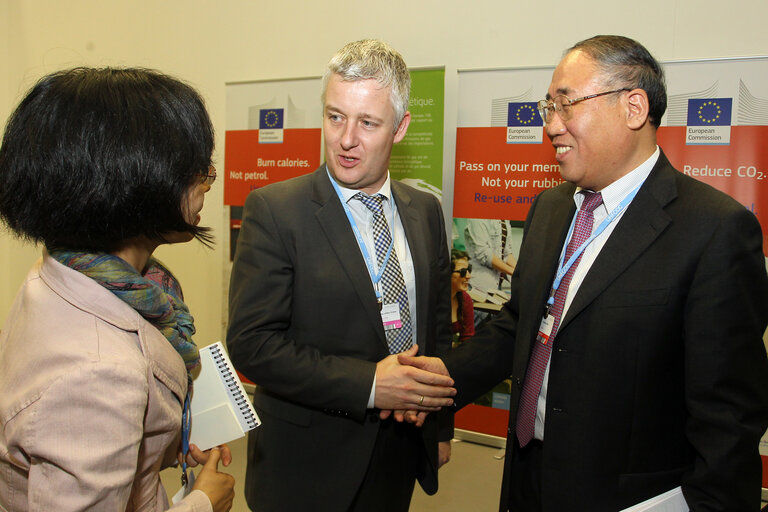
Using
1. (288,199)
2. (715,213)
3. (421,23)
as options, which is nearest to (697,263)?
(715,213)

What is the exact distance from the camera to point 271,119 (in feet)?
14.6

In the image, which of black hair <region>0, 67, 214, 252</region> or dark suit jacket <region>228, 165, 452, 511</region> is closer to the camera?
black hair <region>0, 67, 214, 252</region>

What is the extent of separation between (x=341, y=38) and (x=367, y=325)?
320 centimetres

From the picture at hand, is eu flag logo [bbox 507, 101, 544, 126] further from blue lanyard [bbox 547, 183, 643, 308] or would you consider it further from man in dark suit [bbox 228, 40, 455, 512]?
blue lanyard [bbox 547, 183, 643, 308]

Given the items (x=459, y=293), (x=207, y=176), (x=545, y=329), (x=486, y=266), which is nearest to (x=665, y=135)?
(x=486, y=266)

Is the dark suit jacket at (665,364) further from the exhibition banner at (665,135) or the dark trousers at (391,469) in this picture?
the exhibition banner at (665,135)

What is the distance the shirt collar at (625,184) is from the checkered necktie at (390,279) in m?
0.72

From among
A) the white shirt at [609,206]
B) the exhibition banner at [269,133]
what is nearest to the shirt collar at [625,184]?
the white shirt at [609,206]

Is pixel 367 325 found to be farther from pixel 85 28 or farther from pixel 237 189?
pixel 85 28

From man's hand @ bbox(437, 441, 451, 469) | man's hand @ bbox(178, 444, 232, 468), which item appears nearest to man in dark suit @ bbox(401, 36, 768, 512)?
man's hand @ bbox(437, 441, 451, 469)

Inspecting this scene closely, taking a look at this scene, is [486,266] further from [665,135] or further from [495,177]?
[665,135]

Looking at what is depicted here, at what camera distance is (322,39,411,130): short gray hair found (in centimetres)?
186

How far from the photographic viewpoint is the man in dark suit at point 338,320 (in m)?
1.75

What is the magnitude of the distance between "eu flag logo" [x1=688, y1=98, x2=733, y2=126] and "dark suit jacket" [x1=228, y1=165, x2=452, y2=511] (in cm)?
252
